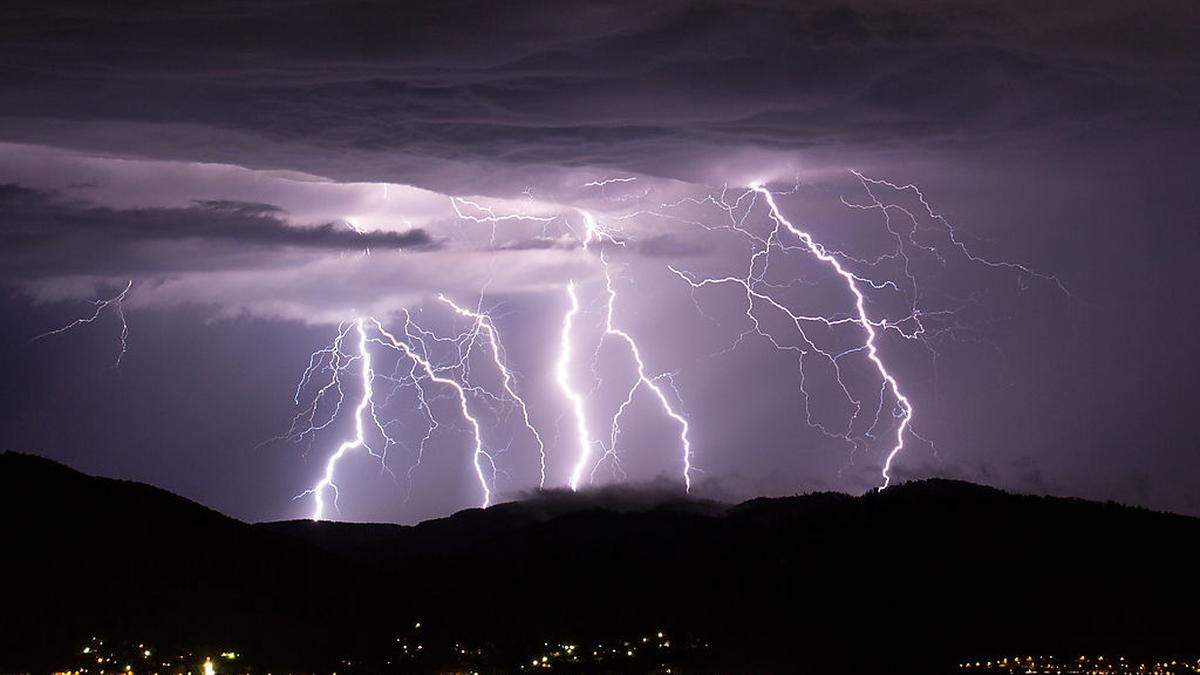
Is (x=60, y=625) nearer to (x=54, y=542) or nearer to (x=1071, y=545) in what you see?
(x=54, y=542)

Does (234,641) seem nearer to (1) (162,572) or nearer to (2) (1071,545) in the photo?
(1) (162,572)

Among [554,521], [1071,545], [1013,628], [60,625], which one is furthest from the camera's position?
[554,521]

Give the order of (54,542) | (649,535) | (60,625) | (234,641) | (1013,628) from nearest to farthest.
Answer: (60,625)
(234,641)
(54,542)
(1013,628)
(649,535)

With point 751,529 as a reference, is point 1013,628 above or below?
below

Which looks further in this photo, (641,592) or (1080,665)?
(641,592)

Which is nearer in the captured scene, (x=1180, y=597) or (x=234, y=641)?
(x=234, y=641)

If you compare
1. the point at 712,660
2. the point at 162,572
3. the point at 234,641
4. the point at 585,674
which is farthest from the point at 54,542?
the point at 712,660
